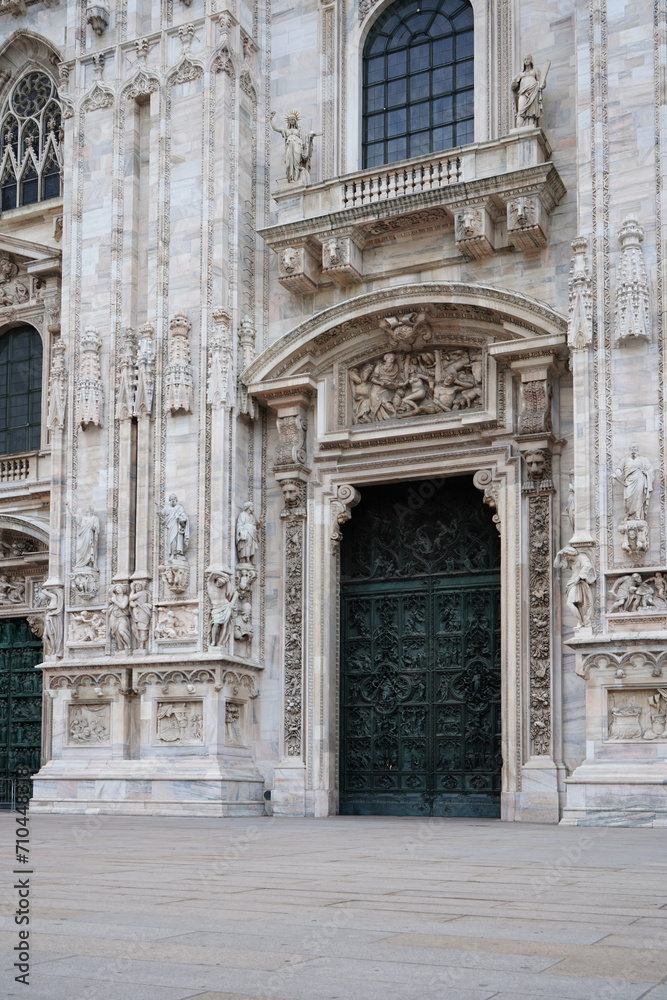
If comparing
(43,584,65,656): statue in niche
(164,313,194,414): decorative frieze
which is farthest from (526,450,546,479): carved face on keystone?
(43,584,65,656): statue in niche

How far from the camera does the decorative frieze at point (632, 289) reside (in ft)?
58.2

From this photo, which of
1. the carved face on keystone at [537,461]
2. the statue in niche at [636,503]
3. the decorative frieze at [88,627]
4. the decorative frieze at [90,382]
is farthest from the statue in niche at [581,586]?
the decorative frieze at [90,382]

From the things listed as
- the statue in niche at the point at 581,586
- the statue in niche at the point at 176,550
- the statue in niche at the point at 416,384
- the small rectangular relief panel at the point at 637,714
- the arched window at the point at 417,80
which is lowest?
the small rectangular relief panel at the point at 637,714

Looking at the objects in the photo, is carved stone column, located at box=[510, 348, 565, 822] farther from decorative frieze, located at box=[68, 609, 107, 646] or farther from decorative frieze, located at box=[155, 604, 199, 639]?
decorative frieze, located at box=[68, 609, 107, 646]

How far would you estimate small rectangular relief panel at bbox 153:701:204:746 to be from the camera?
20062 millimetres

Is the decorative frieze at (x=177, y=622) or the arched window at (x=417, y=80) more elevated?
the arched window at (x=417, y=80)

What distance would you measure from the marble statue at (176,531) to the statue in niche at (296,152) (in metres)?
6.01

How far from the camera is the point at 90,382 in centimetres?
2222

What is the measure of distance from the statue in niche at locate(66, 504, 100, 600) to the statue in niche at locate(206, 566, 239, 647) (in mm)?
2393

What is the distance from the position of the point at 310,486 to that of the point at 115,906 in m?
14.7

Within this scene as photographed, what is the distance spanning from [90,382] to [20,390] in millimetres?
3499

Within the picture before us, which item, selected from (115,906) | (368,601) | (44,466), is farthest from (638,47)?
(115,906)

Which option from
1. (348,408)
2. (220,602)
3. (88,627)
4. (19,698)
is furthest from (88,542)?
(348,408)

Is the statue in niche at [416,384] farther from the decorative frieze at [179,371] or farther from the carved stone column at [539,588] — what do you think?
the decorative frieze at [179,371]
